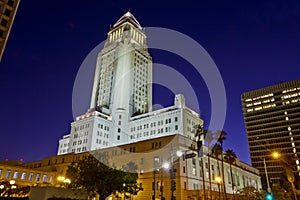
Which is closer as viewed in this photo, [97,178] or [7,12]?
[97,178]

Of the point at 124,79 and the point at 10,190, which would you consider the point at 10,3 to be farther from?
the point at 124,79

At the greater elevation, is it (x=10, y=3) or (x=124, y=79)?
(x=124, y=79)

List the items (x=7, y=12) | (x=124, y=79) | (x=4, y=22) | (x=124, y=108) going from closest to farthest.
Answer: (x=4, y=22), (x=7, y=12), (x=124, y=108), (x=124, y=79)

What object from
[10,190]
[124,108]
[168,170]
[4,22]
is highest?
[124,108]

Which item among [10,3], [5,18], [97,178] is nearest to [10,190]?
[97,178]

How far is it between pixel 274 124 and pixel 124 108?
3940 inches

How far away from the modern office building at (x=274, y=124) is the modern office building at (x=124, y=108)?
222ft

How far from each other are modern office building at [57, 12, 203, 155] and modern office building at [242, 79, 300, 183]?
222 feet

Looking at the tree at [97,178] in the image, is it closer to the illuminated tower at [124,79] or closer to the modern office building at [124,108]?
the modern office building at [124,108]

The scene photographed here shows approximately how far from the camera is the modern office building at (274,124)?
154 m

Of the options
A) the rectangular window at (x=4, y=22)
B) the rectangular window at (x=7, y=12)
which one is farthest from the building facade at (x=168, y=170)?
the rectangular window at (x=7, y=12)

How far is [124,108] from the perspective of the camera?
129125 millimetres

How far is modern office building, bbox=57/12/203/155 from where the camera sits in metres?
112

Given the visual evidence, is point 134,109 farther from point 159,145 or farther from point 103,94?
point 159,145
